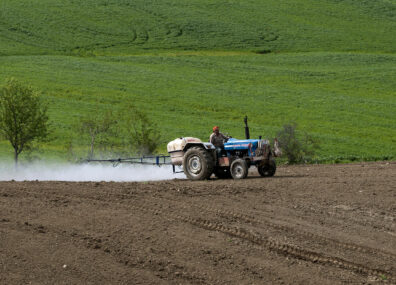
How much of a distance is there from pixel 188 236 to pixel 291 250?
1.89 m

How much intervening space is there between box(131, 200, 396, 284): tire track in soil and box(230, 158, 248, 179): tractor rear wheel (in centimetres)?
712

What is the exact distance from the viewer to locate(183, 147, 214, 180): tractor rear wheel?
19109 mm

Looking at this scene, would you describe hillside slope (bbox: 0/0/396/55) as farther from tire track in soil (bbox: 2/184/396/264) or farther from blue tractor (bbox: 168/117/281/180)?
tire track in soil (bbox: 2/184/396/264)

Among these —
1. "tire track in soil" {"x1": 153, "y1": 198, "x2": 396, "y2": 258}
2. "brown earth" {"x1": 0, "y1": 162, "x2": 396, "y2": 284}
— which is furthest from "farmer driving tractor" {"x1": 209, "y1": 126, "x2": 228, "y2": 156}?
"tire track in soil" {"x1": 153, "y1": 198, "x2": 396, "y2": 258}

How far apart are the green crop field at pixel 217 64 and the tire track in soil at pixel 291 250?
79.8ft

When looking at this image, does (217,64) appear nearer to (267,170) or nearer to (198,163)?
(267,170)

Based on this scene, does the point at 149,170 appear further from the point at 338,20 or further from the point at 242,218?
the point at 338,20

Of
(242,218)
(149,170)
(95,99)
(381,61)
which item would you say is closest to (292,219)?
(242,218)

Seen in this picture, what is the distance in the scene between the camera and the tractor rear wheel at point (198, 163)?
19109mm

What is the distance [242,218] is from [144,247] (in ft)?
10.3

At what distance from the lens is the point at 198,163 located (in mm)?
19391

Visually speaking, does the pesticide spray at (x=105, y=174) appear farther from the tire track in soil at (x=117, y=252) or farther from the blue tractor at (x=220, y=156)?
the tire track in soil at (x=117, y=252)

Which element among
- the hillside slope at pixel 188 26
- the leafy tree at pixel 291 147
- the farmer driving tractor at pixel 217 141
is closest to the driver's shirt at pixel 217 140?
the farmer driving tractor at pixel 217 141

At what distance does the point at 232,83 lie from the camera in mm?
56125
